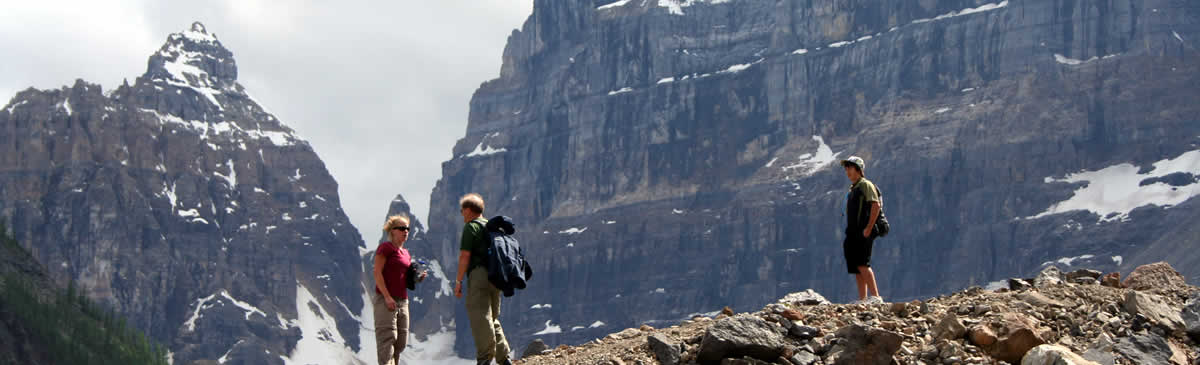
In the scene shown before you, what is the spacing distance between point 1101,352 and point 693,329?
622 cm

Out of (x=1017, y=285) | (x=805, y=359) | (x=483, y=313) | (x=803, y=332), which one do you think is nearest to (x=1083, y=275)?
(x=1017, y=285)

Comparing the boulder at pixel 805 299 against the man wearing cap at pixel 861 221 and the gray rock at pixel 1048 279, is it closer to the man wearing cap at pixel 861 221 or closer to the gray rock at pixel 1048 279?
the man wearing cap at pixel 861 221

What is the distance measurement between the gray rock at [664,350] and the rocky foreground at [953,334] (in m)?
0.01

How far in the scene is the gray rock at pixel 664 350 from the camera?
2534 centimetres

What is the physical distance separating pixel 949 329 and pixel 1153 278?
21.4 ft

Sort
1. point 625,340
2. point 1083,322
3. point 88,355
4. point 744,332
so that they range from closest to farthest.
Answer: point 744,332
point 1083,322
point 625,340
point 88,355

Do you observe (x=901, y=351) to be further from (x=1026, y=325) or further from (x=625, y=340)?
(x=625, y=340)

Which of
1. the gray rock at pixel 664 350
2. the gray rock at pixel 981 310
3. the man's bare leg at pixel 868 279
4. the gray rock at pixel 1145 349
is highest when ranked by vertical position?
the man's bare leg at pixel 868 279

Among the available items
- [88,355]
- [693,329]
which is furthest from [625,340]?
[88,355]

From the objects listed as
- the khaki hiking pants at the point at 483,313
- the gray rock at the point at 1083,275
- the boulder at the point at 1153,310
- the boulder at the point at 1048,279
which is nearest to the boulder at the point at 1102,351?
the boulder at the point at 1153,310

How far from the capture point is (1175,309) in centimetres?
2712

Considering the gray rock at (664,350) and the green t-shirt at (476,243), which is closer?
the gray rock at (664,350)

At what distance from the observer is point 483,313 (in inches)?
1030

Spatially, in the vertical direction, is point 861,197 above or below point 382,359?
above
